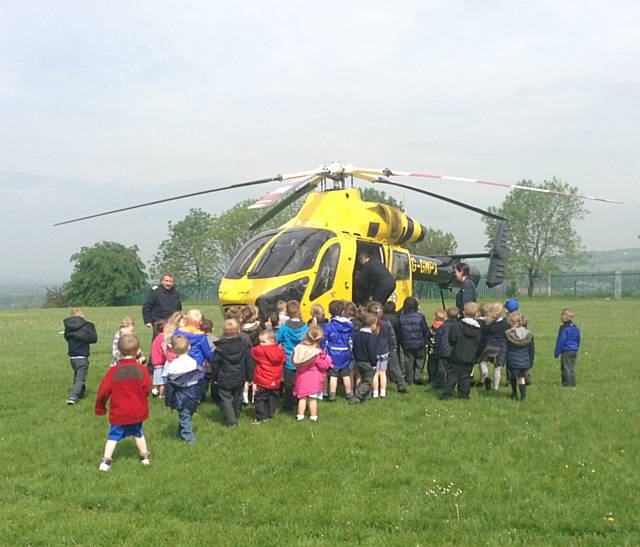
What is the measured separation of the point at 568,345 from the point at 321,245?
4.66 metres

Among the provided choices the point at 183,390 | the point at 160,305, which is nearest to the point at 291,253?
the point at 160,305

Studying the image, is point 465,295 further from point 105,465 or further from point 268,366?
point 105,465

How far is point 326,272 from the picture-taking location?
36.3 ft

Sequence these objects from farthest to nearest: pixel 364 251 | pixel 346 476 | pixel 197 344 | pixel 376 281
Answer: pixel 364 251, pixel 376 281, pixel 197 344, pixel 346 476

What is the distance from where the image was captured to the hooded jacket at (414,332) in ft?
32.4

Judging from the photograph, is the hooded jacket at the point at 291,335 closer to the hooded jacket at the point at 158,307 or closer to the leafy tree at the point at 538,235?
the hooded jacket at the point at 158,307

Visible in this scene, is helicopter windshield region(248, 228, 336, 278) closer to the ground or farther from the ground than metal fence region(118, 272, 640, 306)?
farther from the ground

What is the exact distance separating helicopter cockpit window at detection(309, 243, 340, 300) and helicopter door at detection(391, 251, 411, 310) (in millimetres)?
2145

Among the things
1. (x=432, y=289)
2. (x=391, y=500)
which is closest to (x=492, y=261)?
(x=391, y=500)

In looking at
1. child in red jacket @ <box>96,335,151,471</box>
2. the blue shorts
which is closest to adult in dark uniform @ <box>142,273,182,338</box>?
child in red jacket @ <box>96,335,151,471</box>

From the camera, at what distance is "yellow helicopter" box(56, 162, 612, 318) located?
10.7 meters

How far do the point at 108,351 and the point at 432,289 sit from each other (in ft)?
125

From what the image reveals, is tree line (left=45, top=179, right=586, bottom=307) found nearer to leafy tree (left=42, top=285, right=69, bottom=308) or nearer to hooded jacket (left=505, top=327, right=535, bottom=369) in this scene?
leafy tree (left=42, top=285, right=69, bottom=308)

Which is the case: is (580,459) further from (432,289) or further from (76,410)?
(432,289)
